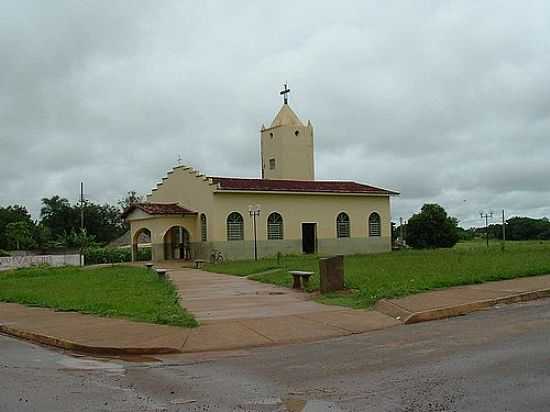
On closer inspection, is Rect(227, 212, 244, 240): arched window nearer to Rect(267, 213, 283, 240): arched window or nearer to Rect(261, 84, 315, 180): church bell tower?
Rect(267, 213, 283, 240): arched window

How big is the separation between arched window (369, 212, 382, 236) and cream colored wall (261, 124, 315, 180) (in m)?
5.75

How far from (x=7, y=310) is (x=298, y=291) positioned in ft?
24.9

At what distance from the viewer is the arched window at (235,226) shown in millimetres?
42406

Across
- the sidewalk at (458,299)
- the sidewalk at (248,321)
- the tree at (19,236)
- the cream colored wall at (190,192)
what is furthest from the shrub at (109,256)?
the sidewalk at (458,299)

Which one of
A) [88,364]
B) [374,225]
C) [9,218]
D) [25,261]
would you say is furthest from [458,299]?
[9,218]

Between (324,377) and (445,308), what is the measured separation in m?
5.87

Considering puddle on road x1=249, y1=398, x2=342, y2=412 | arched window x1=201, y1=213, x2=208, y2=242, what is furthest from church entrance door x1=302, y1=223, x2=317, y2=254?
puddle on road x1=249, y1=398, x2=342, y2=412

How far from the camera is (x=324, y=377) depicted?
814 cm

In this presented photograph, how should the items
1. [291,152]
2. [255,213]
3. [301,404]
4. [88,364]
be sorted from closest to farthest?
[301,404]
[88,364]
[255,213]
[291,152]

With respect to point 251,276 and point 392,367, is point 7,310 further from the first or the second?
point 392,367

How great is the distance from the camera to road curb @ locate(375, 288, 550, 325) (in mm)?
12852

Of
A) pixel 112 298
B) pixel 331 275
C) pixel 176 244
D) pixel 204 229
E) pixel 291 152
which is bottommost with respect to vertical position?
pixel 112 298

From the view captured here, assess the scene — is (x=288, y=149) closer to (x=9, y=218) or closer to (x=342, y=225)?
(x=342, y=225)

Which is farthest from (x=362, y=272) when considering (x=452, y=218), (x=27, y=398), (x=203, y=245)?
(x=452, y=218)
